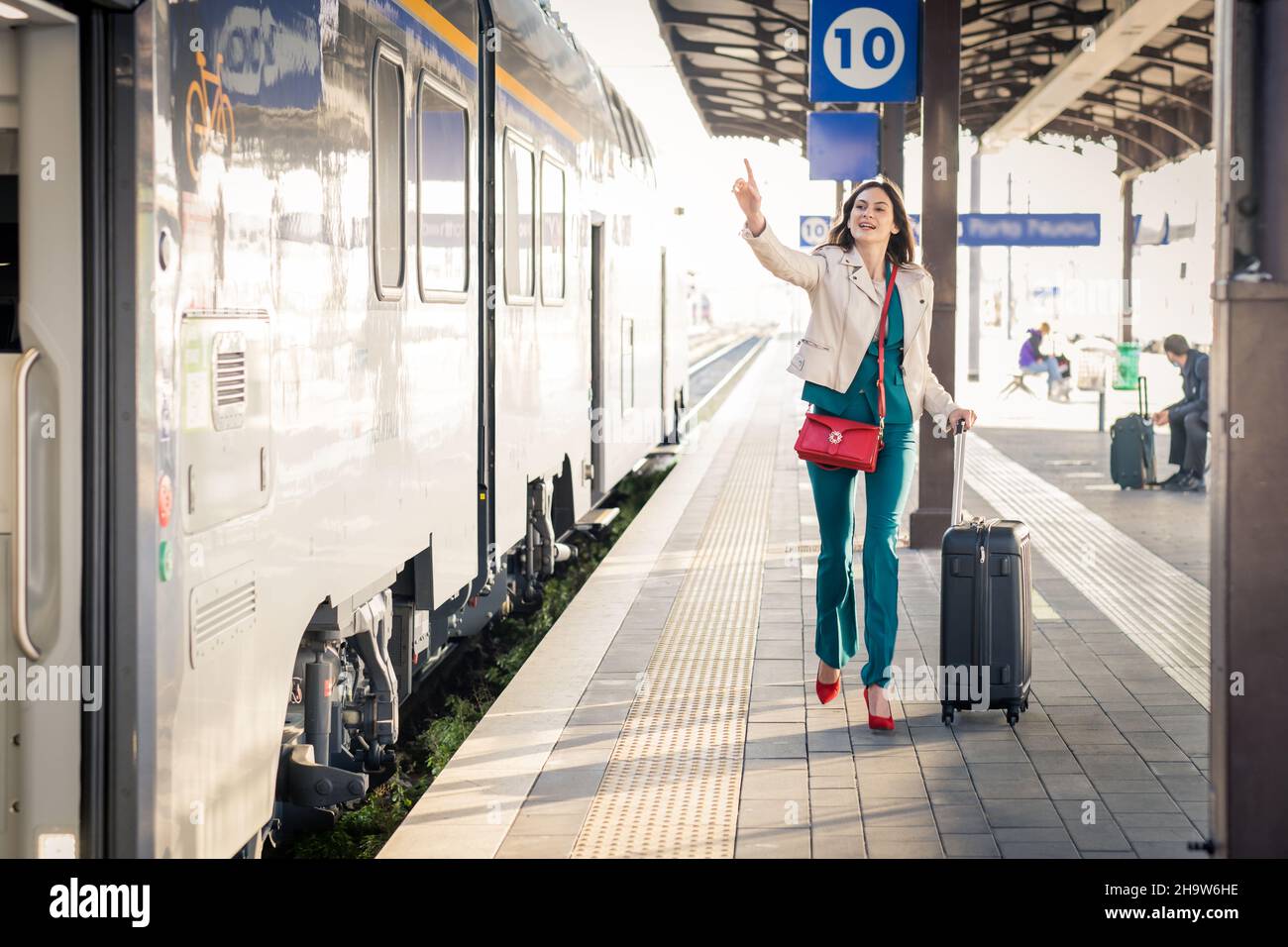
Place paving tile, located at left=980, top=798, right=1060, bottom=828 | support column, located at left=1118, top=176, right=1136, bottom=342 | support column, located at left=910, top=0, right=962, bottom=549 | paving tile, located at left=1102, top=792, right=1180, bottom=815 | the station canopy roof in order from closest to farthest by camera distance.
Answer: paving tile, located at left=980, top=798, right=1060, bottom=828 < paving tile, located at left=1102, top=792, right=1180, bottom=815 < support column, located at left=910, top=0, right=962, bottom=549 < the station canopy roof < support column, located at left=1118, top=176, right=1136, bottom=342

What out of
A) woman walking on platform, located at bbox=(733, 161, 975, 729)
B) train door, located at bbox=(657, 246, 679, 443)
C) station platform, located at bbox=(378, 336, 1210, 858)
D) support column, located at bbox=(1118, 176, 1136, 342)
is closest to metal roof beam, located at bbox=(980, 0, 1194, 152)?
support column, located at bbox=(1118, 176, 1136, 342)

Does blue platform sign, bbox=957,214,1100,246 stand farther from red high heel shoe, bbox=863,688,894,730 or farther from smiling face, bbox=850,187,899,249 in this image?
red high heel shoe, bbox=863,688,894,730

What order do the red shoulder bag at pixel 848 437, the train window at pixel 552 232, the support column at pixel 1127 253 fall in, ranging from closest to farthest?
the red shoulder bag at pixel 848 437 → the train window at pixel 552 232 → the support column at pixel 1127 253

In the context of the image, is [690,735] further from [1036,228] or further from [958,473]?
[1036,228]

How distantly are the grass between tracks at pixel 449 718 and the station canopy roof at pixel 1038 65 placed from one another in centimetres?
703

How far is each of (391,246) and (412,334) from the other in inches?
15.0

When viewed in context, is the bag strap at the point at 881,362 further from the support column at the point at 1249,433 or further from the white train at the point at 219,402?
the support column at the point at 1249,433

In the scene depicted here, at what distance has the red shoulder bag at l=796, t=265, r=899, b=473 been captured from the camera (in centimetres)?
571

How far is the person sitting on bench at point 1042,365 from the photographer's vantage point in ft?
97.3

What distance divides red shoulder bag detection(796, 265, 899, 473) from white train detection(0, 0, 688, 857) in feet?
4.53

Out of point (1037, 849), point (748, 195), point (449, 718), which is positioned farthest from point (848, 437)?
point (449, 718)

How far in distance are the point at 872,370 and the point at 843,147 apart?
722 cm

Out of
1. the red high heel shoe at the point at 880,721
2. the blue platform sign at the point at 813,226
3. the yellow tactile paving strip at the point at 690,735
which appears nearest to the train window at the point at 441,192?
the yellow tactile paving strip at the point at 690,735
